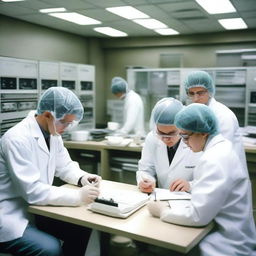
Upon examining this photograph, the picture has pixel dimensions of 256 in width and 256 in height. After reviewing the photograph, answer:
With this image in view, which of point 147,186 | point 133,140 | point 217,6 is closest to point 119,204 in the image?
point 147,186

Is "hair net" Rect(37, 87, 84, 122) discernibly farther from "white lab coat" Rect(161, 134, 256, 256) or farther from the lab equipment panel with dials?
the lab equipment panel with dials

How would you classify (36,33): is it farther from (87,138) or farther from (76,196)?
(76,196)

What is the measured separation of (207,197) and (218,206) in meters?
0.07

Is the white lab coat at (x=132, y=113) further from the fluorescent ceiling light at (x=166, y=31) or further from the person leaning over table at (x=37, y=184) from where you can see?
the person leaning over table at (x=37, y=184)

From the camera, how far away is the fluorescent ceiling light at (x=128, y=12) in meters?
4.29

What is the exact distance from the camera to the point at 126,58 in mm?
7184

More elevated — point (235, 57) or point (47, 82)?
point (235, 57)

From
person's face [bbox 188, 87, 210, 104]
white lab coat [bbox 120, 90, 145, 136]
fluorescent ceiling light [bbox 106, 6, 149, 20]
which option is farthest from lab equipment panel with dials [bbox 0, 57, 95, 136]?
person's face [bbox 188, 87, 210, 104]

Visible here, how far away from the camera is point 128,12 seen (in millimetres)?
4535

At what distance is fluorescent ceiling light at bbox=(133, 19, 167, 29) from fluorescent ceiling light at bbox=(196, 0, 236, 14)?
3.29ft

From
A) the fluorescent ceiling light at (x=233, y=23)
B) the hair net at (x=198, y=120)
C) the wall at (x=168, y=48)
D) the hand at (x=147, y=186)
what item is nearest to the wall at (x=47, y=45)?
the wall at (x=168, y=48)

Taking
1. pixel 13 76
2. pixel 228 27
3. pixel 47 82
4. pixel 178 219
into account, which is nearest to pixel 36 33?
pixel 47 82

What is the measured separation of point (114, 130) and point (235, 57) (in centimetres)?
239

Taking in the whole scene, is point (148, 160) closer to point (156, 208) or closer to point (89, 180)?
point (89, 180)
